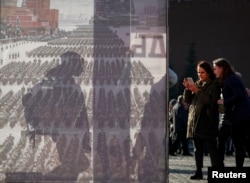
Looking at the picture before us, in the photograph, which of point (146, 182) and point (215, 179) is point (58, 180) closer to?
point (146, 182)

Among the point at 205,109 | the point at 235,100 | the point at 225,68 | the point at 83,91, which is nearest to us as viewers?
the point at 83,91

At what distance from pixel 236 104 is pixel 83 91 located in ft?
8.06

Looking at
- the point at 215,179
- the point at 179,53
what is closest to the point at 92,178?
the point at 215,179

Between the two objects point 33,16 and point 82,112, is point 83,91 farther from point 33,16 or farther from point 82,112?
point 33,16

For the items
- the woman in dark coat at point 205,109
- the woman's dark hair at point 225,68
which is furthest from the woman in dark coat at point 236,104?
the woman in dark coat at point 205,109

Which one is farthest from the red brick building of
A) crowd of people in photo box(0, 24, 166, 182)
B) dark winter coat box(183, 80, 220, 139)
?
dark winter coat box(183, 80, 220, 139)

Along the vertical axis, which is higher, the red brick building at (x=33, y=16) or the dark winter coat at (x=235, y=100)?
the red brick building at (x=33, y=16)

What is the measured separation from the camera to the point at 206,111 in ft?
25.6

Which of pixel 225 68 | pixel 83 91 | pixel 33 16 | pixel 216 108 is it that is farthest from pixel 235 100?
pixel 33 16

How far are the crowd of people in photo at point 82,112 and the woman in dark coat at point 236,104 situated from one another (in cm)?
188

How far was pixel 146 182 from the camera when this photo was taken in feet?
19.9

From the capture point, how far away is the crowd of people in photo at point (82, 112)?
606cm

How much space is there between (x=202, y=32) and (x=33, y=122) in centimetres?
3186

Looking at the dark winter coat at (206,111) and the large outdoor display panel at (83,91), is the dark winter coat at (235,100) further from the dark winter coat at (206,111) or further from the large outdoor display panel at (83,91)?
the large outdoor display panel at (83,91)
